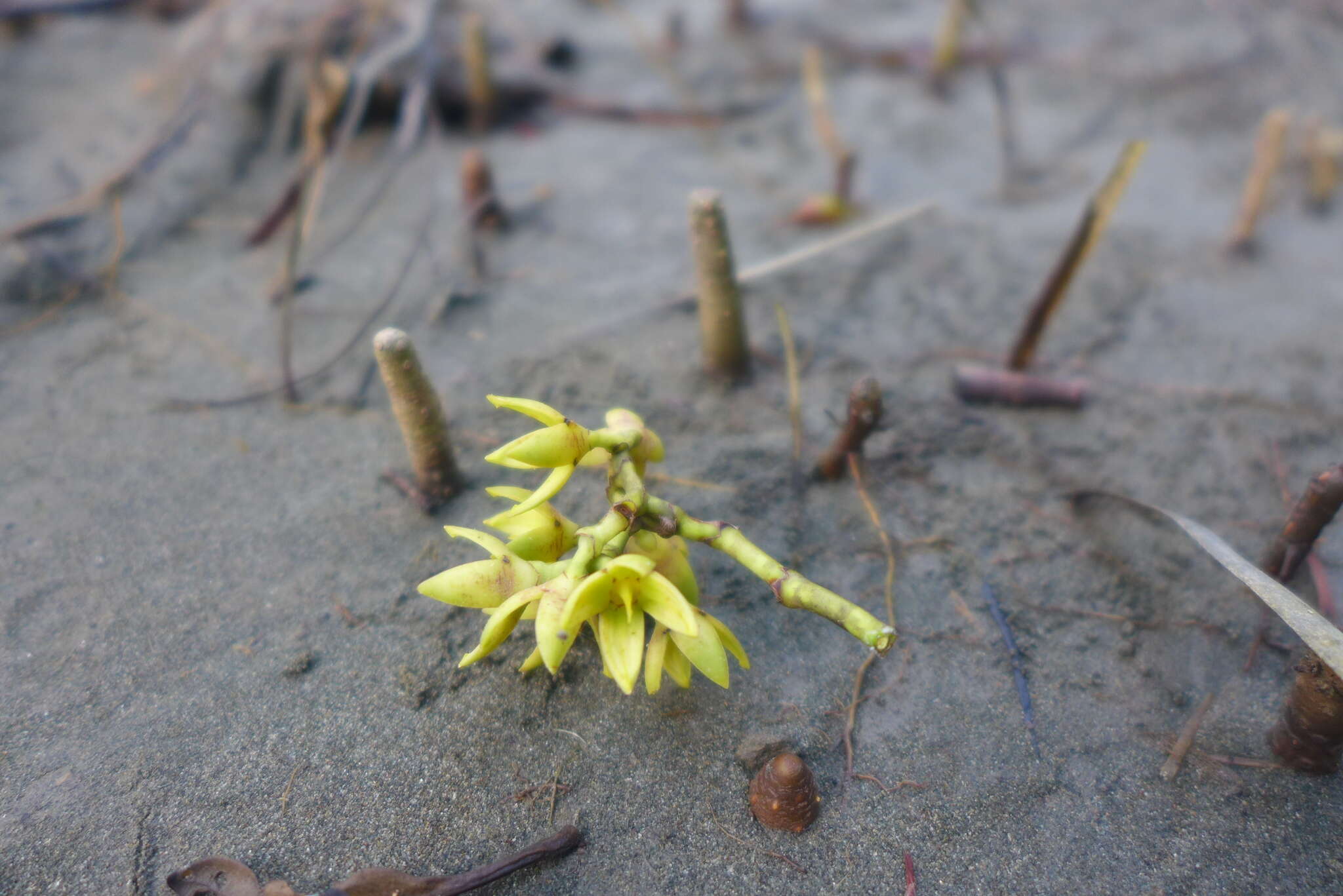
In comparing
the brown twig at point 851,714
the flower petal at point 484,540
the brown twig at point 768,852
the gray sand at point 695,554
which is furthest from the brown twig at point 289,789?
the brown twig at point 851,714

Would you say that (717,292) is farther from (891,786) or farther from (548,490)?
(891,786)

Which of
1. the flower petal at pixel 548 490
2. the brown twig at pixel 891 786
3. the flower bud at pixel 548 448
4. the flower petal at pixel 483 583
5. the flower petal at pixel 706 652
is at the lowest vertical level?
the brown twig at pixel 891 786

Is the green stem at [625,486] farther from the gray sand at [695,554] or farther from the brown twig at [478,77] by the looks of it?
the brown twig at [478,77]

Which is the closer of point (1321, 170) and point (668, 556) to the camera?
point (668, 556)

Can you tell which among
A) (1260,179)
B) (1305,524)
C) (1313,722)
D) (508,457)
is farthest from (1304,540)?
(1260,179)

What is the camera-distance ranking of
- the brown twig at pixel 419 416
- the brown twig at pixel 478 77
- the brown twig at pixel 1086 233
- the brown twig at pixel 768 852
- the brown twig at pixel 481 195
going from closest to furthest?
the brown twig at pixel 768 852
the brown twig at pixel 419 416
the brown twig at pixel 1086 233
the brown twig at pixel 481 195
the brown twig at pixel 478 77

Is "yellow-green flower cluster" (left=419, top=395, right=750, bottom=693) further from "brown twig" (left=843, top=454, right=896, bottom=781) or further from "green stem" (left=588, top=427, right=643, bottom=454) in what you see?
"brown twig" (left=843, top=454, right=896, bottom=781)
